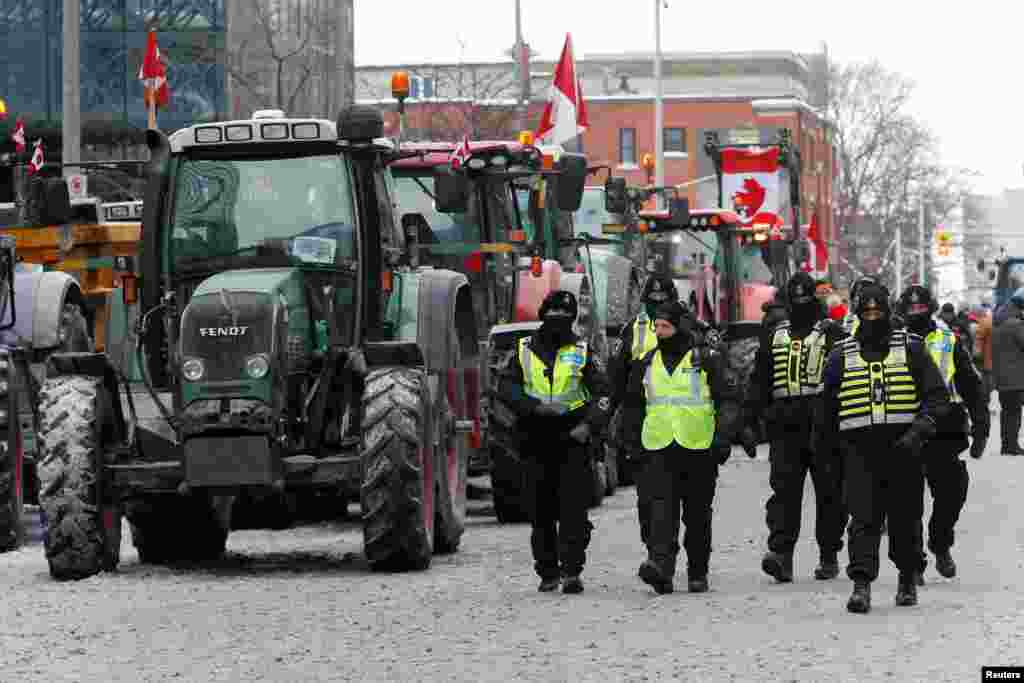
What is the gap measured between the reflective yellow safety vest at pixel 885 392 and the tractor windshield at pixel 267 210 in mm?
4142

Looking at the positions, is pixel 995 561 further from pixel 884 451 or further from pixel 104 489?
pixel 104 489

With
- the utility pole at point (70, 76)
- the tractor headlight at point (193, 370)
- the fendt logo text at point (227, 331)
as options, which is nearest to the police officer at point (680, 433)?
the fendt logo text at point (227, 331)

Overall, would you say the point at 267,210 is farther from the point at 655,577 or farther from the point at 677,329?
the point at 655,577

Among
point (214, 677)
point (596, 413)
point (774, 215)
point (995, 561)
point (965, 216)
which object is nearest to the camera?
point (214, 677)

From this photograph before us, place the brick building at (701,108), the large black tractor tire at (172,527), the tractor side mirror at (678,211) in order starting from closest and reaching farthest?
the large black tractor tire at (172,527), the tractor side mirror at (678,211), the brick building at (701,108)

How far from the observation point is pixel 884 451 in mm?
13719

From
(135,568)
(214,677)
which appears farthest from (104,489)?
(214,677)

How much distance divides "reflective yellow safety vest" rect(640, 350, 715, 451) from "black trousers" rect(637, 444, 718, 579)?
0.21 feet

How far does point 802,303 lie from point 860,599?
9.37ft

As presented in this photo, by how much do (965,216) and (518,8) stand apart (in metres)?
91.4

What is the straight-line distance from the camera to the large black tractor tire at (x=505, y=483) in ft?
65.2

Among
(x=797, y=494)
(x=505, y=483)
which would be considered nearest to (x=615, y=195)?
(x=505, y=483)

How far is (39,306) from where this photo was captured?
20.3 meters

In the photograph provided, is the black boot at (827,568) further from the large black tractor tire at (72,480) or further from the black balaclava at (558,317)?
the large black tractor tire at (72,480)
